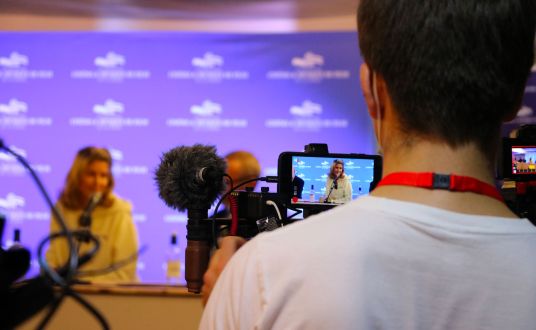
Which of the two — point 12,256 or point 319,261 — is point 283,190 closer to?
point 319,261

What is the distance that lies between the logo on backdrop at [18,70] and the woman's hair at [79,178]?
0.60 m

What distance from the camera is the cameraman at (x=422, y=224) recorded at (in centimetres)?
69

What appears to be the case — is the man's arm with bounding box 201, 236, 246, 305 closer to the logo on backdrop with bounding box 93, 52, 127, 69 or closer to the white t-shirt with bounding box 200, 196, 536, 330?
the white t-shirt with bounding box 200, 196, 536, 330

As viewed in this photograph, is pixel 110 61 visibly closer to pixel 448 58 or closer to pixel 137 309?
pixel 137 309

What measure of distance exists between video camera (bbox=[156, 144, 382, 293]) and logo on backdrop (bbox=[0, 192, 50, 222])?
2943 mm

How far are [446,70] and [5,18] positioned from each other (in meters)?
4.24

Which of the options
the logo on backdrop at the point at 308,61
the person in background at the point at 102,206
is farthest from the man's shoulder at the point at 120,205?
the logo on backdrop at the point at 308,61

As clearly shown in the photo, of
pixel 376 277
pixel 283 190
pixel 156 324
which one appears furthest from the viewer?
pixel 156 324

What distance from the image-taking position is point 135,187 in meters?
4.13

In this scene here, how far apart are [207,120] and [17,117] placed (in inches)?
49.2

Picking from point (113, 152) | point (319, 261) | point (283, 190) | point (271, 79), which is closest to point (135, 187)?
point (113, 152)

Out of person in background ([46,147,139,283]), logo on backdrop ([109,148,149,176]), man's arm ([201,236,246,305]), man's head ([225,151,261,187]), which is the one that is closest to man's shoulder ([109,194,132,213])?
person in background ([46,147,139,283])

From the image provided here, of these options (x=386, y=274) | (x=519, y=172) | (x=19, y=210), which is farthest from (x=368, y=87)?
(x=19, y=210)

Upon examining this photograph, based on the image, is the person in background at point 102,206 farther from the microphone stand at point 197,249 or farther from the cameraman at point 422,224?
the cameraman at point 422,224
